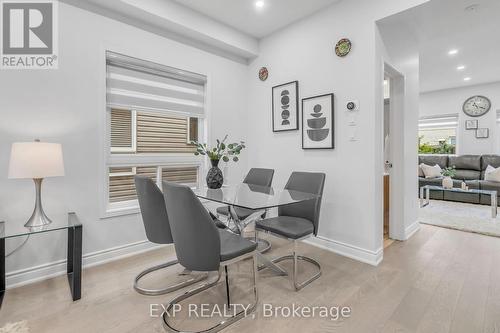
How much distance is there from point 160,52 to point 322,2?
1.93m

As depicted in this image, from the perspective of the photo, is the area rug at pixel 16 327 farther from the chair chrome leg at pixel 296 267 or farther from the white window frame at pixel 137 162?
the chair chrome leg at pixel 296 267

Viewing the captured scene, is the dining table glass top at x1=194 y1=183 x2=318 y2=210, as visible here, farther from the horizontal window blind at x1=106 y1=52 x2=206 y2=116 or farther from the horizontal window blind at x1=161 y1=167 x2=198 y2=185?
the horizontal window blind at x1=106 y1=52 x2=206 y2=116

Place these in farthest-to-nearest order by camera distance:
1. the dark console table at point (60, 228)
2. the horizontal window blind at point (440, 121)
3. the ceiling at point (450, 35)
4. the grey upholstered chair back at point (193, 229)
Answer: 1. the horizontal window blind at point (440, 121)
2. the ceiling at point (450, 35)
3. the dark console table at point (60, 228)
4. the grey upholstered chair back at point (193, 229)

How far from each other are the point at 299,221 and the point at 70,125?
233cm

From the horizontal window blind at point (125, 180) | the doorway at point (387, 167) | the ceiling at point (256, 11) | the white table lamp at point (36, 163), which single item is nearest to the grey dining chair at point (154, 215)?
the white table lamp at point (36, 163)

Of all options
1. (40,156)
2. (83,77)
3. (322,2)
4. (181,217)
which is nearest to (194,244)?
(181,217)

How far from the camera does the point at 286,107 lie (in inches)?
133

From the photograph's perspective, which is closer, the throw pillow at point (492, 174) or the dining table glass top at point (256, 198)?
the dining table glass top at point (256, 198)

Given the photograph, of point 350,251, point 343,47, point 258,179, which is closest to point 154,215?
point 258,179

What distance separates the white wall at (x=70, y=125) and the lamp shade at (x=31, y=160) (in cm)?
38

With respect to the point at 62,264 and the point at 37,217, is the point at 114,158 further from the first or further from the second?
the point at 62,264

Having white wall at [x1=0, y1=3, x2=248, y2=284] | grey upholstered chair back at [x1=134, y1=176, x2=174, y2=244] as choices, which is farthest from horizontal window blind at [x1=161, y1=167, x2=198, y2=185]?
grey upholstered chair back at [x1=134, y1=176, x2=174, y2=244]

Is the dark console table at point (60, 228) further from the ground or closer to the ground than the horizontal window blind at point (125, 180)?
closer to the ground

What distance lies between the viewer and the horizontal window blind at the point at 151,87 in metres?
2.68
